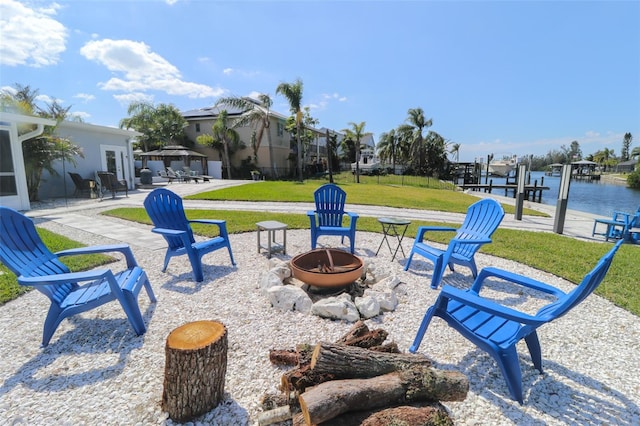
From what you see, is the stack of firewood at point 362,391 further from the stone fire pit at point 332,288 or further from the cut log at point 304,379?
the stone fire pit at point 332,288

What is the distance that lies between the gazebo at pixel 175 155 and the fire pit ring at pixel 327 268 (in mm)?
18453

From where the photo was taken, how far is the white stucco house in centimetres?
816

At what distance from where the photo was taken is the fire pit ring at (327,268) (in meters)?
3.10

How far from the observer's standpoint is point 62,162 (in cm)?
1158

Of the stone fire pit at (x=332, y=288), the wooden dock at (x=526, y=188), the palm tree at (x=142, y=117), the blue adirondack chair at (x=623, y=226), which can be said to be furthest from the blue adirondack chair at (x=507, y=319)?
the palm tree at (x=142, y=117)

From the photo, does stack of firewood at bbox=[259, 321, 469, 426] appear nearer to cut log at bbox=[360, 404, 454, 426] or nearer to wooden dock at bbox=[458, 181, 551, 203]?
cut log at bbox=[360, 404, 454, 426]

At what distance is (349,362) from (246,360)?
36.4 inches

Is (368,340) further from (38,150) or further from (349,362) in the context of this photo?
(38,150)

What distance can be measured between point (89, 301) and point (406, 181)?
24.4m

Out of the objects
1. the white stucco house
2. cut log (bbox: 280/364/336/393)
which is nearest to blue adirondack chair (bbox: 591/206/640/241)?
cut log (bbox: 280/364/336/393)

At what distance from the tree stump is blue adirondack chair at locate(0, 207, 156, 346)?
1.12m

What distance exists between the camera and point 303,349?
7.10 feet

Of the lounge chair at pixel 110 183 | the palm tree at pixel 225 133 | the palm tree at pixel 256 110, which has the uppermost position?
the palm tree at pixel 256 110

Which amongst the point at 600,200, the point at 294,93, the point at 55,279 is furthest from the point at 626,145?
the point at 55,279
